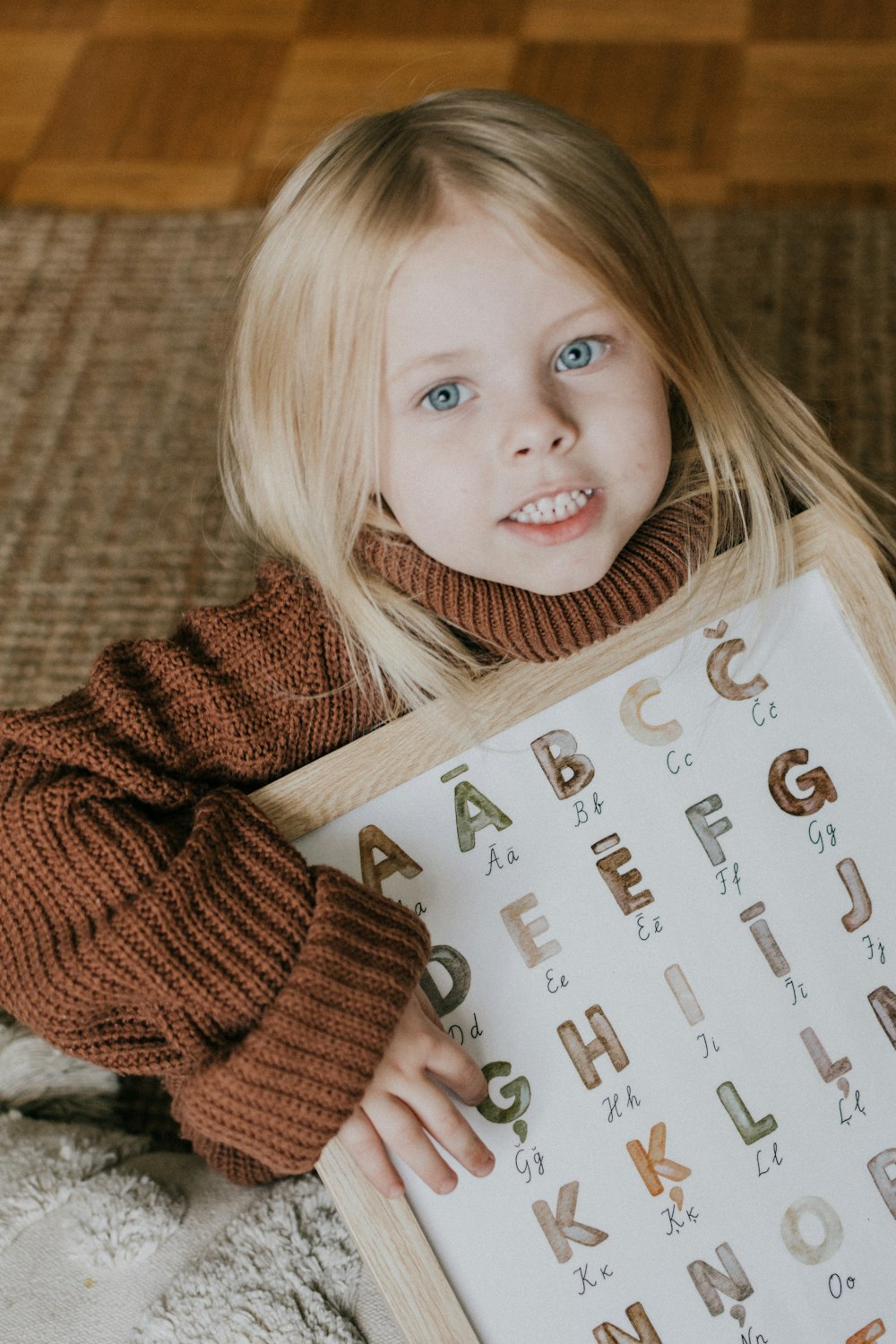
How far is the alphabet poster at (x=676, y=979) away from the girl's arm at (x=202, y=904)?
46 millimetres

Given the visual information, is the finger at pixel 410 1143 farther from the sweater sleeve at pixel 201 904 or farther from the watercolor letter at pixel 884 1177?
the watercolor letter at pixel 884 1177

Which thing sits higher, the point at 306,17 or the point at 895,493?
the point at 306,17

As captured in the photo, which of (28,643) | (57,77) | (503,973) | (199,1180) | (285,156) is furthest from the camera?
(57,77)

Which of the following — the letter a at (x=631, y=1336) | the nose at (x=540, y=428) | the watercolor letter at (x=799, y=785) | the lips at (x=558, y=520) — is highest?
the nose at (x=540, y=428)

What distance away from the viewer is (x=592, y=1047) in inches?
24.5

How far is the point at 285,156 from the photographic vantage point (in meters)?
1.39

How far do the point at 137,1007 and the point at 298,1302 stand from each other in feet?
0.60

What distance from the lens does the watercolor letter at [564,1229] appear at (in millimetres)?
602

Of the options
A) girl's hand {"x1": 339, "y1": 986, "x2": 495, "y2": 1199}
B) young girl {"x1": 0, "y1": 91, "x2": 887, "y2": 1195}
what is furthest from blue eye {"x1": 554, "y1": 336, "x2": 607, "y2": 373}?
girl's hand {"x1": 339, "y1": 986, "x2": 495, "y2": 1199}

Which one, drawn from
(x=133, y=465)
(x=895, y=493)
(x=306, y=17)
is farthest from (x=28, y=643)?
(x=306, y=17)

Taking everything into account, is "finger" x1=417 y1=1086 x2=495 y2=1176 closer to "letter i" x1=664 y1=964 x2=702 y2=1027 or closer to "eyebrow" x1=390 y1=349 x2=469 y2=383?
"letter i" x1=664 y1=964 x2=702 y2=1027

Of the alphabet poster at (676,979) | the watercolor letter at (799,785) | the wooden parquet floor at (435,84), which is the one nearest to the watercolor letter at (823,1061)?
the alphabet poster at (676,979)

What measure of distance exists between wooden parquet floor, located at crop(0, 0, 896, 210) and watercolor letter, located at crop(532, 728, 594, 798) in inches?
32.1

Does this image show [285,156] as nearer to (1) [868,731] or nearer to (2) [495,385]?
(2) [495,385]
